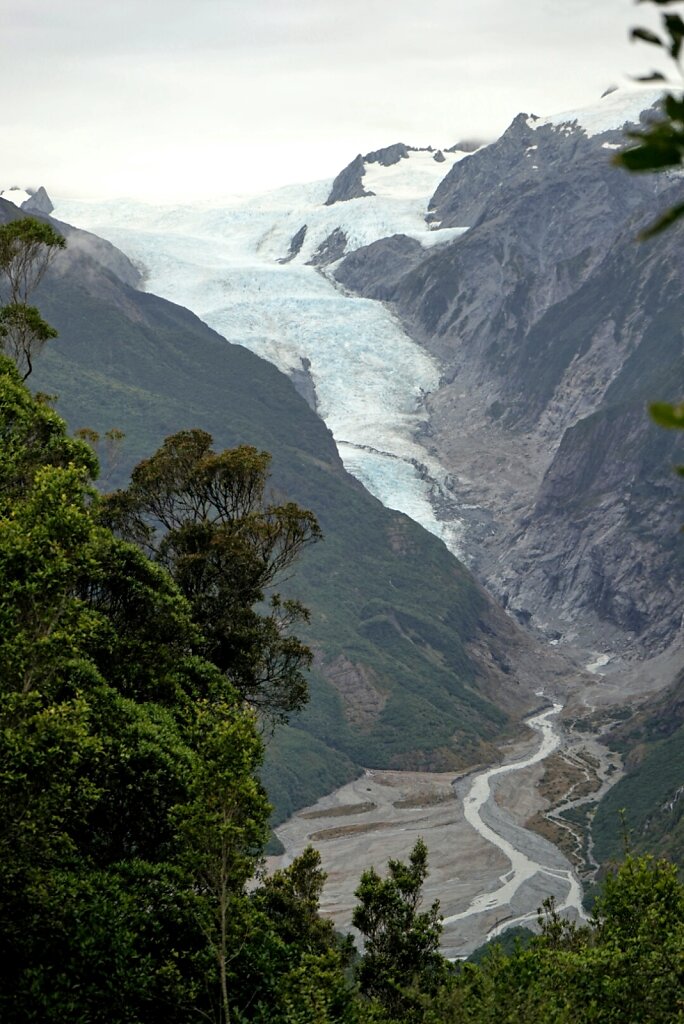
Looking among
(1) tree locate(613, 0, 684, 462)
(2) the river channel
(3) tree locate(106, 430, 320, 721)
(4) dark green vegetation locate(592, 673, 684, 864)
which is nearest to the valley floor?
(2) the river channel

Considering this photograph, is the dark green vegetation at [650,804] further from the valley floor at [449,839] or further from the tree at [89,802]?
the tree at [89,802]

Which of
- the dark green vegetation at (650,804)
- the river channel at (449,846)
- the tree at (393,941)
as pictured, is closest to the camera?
the tree at (393,941)

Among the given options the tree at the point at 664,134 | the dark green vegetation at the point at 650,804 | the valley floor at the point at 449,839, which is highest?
the tree at the point at 664,134

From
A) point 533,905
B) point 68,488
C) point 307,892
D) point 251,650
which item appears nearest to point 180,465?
point 251,650

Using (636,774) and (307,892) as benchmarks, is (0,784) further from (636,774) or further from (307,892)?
(636,774)

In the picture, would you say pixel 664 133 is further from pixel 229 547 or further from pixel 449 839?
pixel 449 839

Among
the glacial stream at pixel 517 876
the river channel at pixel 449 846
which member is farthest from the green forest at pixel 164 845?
the glacial stream at pixel 517 876
